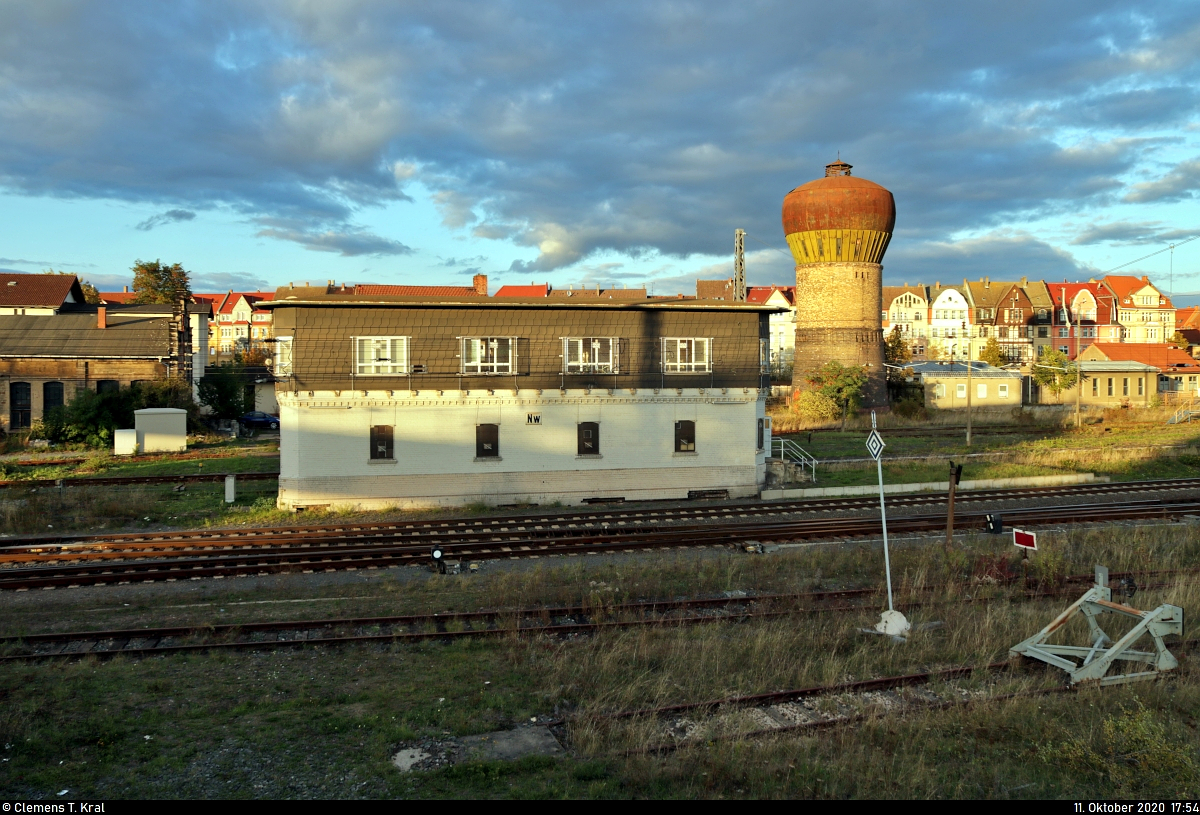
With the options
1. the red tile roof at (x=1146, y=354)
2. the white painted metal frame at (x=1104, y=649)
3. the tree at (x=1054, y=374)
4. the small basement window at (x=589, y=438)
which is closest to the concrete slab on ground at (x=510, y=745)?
the white painted metal frame at (x=1104, y=649)

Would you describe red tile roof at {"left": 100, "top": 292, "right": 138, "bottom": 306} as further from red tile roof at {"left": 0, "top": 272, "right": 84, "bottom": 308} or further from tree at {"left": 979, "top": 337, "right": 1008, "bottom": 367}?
tree at {"left": 979, "top": 337, "right": 1008, "bottom": 367}

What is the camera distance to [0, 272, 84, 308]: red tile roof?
5603 centimetres

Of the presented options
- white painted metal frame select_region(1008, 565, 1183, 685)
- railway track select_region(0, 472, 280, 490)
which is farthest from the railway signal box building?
white painted metal frame select_region(1008, 565, 1183, 685)

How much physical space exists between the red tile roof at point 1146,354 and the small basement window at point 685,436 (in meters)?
57.0

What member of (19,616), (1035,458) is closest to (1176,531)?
(1035,458)

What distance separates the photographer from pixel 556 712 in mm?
9461

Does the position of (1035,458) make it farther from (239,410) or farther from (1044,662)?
(239,410)

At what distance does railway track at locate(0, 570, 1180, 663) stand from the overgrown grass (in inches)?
14.1

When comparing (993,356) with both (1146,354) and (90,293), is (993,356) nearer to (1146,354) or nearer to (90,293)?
(1146,354)

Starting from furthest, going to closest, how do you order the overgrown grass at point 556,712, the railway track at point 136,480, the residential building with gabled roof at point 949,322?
1. the residential building with gabled roof at point 949,322
2. the railway track at point 136,480
3. the overgrown grass at point 556,712

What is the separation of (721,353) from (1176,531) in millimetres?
13417

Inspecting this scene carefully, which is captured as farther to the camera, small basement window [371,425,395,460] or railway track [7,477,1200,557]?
small basement window [371,425,395,460]

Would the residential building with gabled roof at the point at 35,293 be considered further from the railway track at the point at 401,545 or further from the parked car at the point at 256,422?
the railway track at the point at 401,545

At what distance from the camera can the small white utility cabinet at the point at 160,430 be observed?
3625cm
